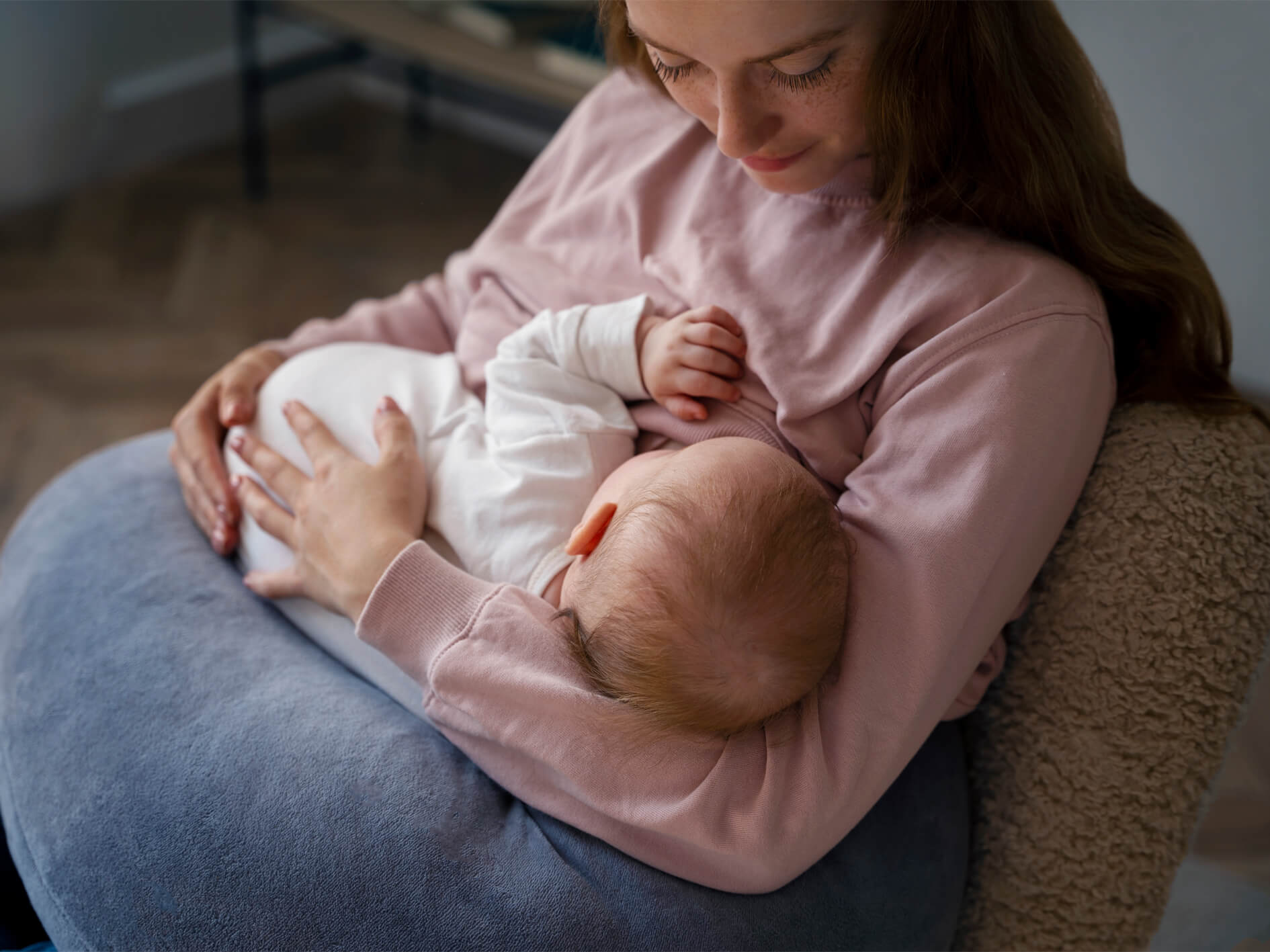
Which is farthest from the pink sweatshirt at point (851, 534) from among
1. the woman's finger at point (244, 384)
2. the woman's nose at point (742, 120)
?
the woman's finger at point (244, 384)

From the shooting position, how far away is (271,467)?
1177 millimetres

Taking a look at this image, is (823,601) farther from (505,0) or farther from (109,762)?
(505,0)

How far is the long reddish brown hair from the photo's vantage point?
2.99ft

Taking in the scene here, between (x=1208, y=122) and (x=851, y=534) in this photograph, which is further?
(x=1208, y=122)

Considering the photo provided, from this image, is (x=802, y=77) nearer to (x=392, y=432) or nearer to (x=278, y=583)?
(x=392, y=432)

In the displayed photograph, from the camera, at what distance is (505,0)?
8.77 ft

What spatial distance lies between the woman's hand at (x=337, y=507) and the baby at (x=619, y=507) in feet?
0.10

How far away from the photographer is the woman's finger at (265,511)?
1.13 meters

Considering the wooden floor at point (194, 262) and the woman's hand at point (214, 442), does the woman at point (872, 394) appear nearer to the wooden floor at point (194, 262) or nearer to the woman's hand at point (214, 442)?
the woman's hand at point (214, 442)

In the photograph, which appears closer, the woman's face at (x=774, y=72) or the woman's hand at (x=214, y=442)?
the woman's face at (x=774, y=72)

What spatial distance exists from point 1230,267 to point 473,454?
0.88 meters

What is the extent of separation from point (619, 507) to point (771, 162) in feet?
1.18

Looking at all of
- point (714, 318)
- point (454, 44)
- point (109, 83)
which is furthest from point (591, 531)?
Answer: point (109, 83)

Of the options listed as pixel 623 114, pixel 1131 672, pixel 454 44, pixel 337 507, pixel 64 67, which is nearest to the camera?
pixel 1131 672
